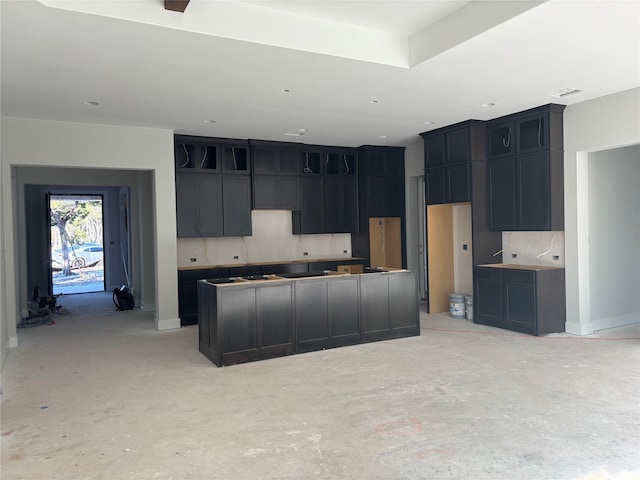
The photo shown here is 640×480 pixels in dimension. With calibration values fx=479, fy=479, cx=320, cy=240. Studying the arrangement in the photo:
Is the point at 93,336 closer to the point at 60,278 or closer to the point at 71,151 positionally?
the point at 71,151

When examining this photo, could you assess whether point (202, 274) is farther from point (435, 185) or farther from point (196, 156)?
point (435, 185)

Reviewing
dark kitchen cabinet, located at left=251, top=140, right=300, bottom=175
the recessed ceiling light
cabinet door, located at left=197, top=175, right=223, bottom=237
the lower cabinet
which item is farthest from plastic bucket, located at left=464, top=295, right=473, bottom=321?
cabinet door, located at left=197, top=175, right=223, bottom=237

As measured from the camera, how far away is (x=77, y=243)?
12289 mm

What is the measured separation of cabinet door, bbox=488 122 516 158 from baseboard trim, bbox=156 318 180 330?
526 centimetres

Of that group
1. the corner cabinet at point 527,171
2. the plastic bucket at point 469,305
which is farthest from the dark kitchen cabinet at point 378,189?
the corner cabinet at point 527,171

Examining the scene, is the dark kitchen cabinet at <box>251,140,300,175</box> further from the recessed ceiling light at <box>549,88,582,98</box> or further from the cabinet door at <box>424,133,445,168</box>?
the recessed ceiling light at <box>549,88,582,98</box>

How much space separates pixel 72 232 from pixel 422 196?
876 centimetres

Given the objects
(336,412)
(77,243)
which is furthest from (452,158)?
(77,243)

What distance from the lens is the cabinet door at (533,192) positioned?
20.4 feet

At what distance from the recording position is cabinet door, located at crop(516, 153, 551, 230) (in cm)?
621

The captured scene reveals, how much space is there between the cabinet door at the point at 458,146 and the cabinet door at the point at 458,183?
10 cm

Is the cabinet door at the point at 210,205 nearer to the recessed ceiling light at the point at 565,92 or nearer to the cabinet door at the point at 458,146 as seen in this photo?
the cabinet door at the point at 458,146

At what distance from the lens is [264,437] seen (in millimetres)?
3375

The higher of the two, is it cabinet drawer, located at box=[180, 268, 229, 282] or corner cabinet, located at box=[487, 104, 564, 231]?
corner cabinet, located at box=[487, 104, 564, 231]
